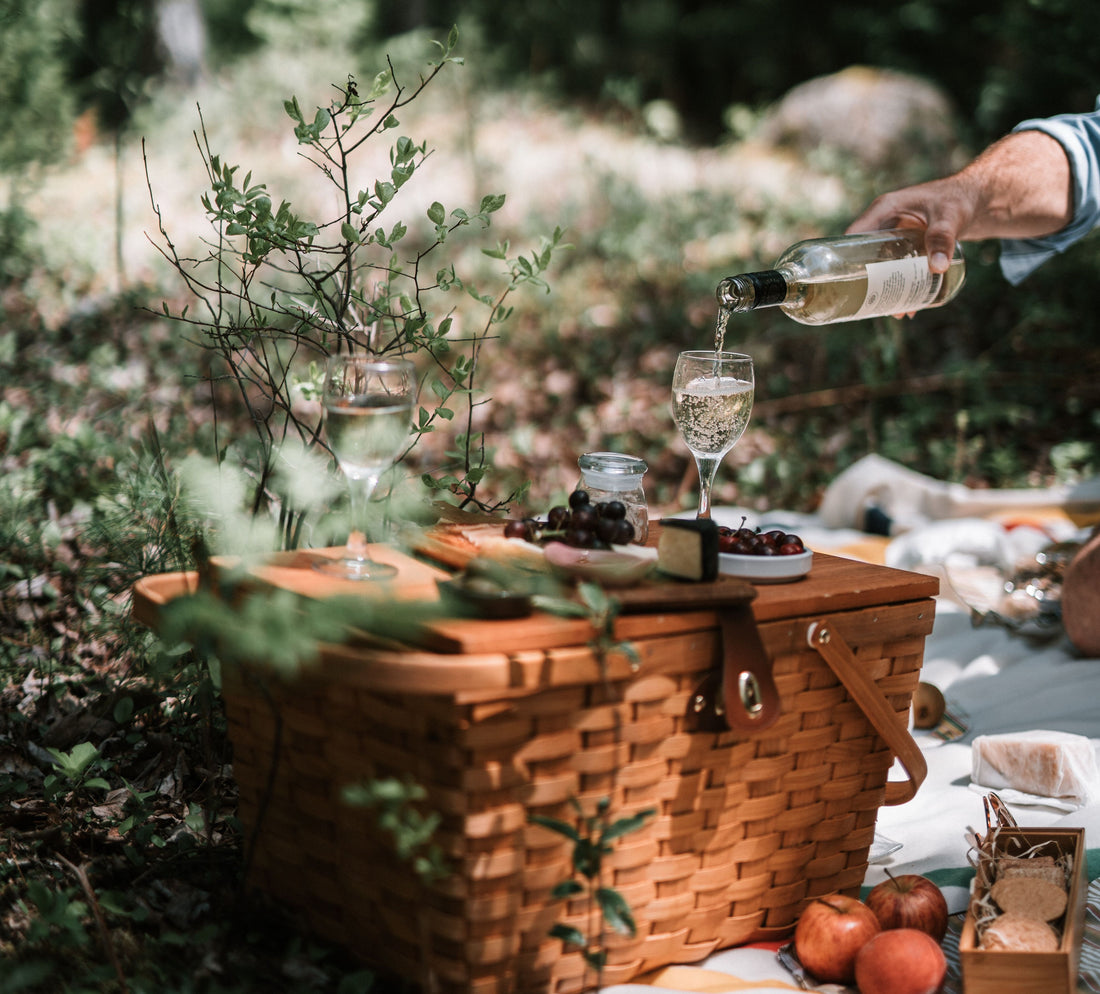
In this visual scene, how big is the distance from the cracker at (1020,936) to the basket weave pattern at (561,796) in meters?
0.25

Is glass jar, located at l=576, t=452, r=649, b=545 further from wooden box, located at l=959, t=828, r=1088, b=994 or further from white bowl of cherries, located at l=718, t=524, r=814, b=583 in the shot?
wooden box, located at l=959, t=828, r=1088, b=994

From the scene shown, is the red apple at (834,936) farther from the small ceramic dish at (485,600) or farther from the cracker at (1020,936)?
the small ceramic dish at (485,600)

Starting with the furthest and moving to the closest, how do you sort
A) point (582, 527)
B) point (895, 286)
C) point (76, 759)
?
point (895, 286) < point (76, 759) < point (582, 527)

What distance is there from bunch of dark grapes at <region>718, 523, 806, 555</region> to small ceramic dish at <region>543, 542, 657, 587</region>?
13 cm

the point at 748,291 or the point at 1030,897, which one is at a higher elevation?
the point at 748,291

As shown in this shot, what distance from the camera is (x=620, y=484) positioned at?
1.54 metres

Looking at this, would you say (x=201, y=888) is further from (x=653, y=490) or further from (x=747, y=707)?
(x=653, y=490)

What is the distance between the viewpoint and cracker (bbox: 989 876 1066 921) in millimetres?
1365

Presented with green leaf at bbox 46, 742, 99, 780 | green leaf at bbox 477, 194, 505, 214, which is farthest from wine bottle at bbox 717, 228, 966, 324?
green leaf at bbox 46, 742, 99, 780

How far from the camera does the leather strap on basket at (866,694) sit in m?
1.37

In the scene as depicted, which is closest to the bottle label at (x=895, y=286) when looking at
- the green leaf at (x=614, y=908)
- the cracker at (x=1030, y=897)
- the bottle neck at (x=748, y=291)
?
the bottle neck at (x=748, y=291)

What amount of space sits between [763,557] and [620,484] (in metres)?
0.25

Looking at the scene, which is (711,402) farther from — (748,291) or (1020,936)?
(1020,936)

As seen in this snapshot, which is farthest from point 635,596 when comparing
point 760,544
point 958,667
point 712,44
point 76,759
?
point 712,44
